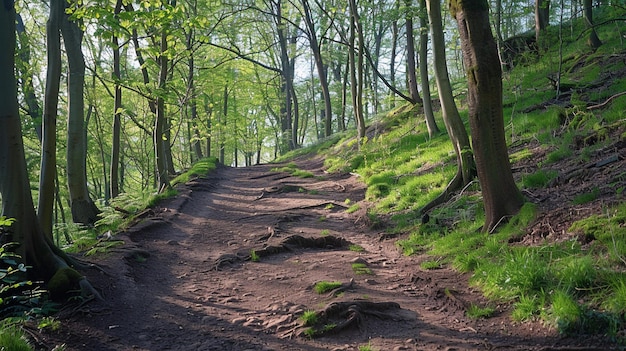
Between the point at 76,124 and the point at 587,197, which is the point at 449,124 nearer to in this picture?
the point at 587,197

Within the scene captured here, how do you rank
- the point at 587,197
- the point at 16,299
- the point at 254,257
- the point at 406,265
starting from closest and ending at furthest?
the point at 16,299
the point at 587,197
the point at 406,265
the point at 254,257

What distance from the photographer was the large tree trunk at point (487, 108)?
6355 millimetres

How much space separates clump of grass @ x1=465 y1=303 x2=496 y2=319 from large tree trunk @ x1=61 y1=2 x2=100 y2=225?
9.06 meters

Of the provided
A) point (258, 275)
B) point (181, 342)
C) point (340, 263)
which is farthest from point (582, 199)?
point (181, 342)

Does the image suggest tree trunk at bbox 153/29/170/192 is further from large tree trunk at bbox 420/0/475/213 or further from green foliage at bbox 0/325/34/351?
green foliage at bbox 0/325/34/351

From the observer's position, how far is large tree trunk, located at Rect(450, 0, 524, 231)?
636 centimetres

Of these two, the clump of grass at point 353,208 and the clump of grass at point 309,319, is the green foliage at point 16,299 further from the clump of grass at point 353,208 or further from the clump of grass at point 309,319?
the clump of grass at point 353,208

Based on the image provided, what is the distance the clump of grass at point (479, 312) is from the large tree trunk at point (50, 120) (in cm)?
661

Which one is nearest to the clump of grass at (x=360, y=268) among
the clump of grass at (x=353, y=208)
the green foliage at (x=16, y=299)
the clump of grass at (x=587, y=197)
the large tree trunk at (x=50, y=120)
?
the clump of grass at (x=587, y=197)

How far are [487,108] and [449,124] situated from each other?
232cm

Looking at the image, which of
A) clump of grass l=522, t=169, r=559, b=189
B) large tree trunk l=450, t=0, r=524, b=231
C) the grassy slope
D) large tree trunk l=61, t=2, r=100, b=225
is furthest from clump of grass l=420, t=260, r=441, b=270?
large tree trunk l=61, t=2, r=100, b=225

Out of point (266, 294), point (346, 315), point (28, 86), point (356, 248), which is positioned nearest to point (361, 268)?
point (356, 248)

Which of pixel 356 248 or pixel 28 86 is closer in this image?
pixel 356 248

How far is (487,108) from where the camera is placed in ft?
21.2
